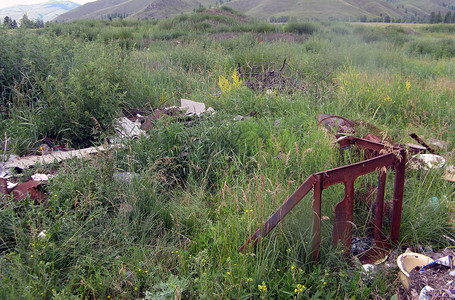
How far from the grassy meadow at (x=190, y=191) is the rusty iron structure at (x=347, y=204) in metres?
0.13

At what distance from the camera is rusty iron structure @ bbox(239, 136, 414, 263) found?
223cm

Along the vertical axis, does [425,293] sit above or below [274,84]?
below

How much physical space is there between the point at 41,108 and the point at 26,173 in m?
1.60

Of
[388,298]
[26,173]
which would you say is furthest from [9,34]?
[388,298]

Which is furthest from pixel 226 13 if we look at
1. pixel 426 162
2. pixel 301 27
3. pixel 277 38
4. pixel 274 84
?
pixel 426 162

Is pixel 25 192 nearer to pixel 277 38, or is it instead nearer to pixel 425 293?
pixel 425 293

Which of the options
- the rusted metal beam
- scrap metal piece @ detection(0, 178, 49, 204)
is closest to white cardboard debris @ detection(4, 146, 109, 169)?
scrap metal piece @ detection(0, 178, 49, 204)

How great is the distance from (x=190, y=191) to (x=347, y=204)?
1744mm

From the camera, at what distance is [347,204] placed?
7.82 ft

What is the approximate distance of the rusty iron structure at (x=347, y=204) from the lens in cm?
223

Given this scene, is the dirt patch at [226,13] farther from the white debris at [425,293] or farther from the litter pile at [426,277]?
the white debris at [425,293]

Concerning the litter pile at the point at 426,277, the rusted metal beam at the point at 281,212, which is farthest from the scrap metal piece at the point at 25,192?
the litter pile at the point at 426,277

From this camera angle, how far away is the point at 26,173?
3.56 metres

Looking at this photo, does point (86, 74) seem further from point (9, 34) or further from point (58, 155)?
point (9, 34)
